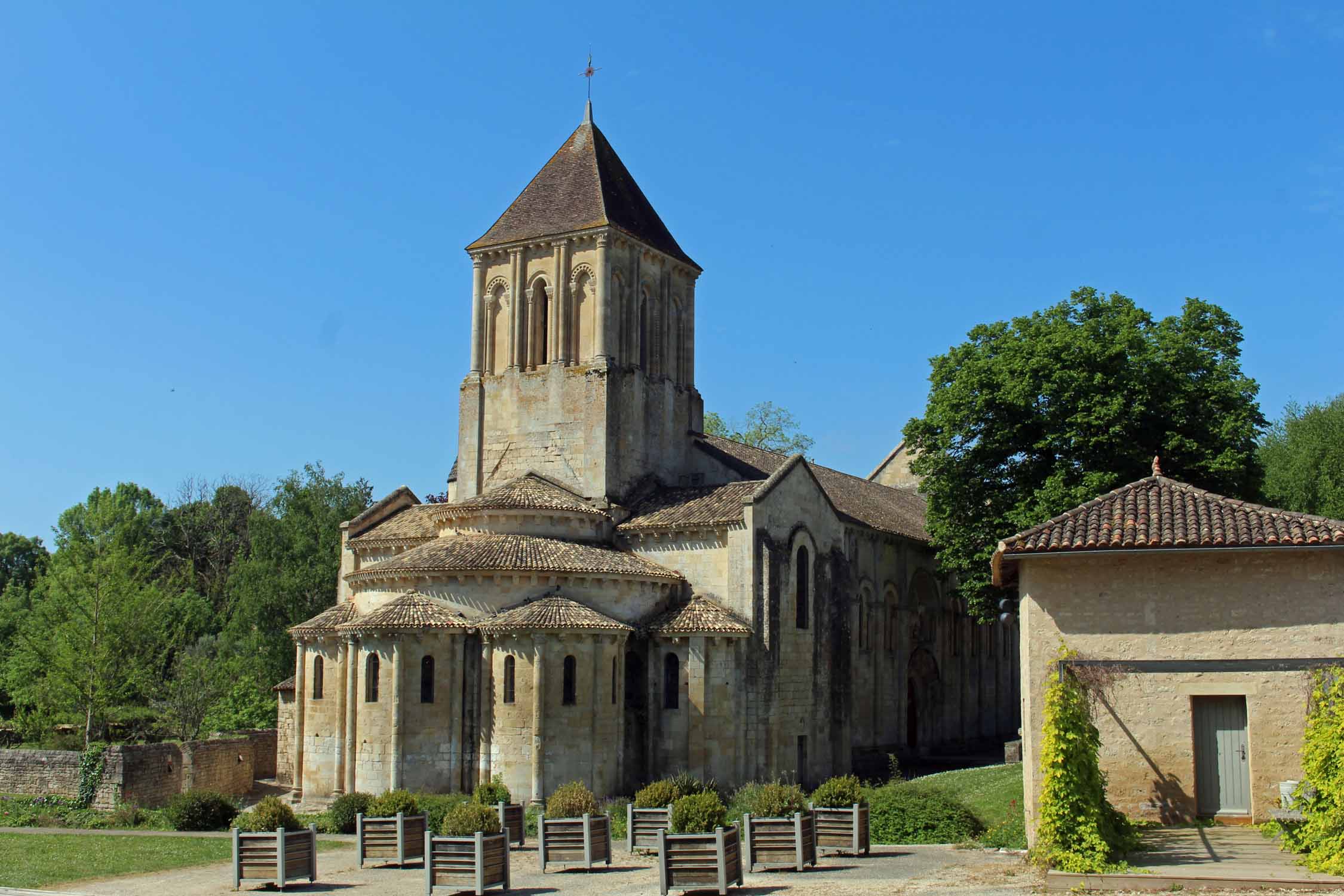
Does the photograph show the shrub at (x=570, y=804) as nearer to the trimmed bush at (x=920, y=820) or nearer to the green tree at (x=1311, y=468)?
the trimmed bush at (x=920, y=820)

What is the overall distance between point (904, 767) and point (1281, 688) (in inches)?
898

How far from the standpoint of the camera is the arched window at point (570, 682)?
94.8 ft

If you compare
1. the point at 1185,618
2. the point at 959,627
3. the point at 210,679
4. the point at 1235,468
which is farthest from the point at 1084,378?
the point at 210,679

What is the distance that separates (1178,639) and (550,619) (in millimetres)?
14663

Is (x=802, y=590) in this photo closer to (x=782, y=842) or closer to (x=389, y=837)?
(x=782, y=842)

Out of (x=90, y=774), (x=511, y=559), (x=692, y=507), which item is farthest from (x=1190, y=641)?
(x=90, y=774)

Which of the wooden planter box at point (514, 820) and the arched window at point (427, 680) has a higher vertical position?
the arched window at point (427, 680)

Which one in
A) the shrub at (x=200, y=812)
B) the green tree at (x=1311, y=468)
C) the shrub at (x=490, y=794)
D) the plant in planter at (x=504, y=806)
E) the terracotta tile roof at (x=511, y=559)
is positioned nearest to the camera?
the plant in planter at (x=504, y=806)

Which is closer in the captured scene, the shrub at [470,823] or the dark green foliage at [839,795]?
the shrub at [470,823]

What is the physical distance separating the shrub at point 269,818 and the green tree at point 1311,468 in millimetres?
37966

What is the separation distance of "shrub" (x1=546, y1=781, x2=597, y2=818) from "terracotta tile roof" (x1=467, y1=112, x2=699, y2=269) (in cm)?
1898

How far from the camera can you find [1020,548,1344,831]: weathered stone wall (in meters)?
17.9

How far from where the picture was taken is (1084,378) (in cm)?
3206

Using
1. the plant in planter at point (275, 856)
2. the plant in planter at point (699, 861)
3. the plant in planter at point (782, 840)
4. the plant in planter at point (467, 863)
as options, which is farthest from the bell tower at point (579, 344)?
the plant in planter at point (699, 861)
